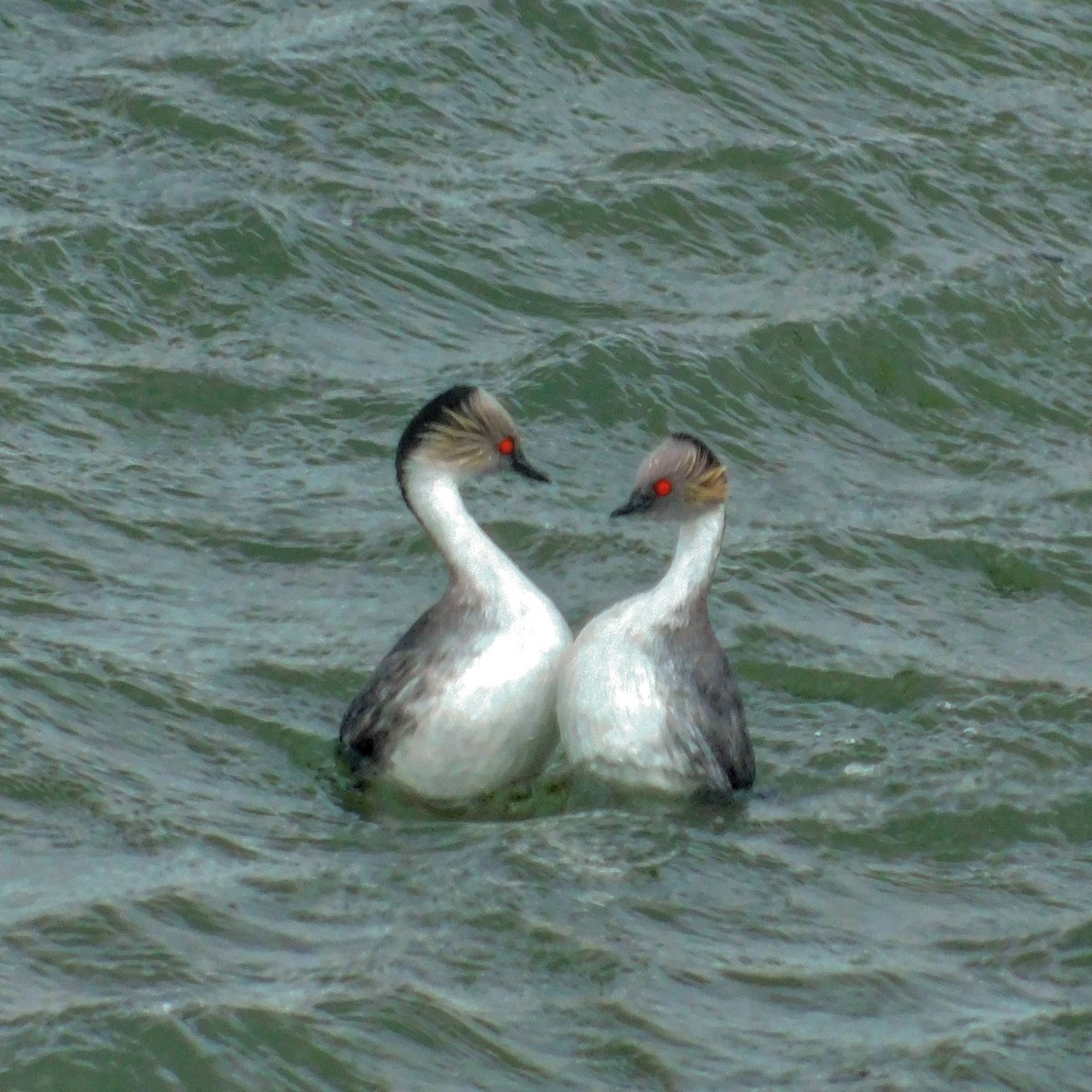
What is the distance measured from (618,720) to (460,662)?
2.46 feet

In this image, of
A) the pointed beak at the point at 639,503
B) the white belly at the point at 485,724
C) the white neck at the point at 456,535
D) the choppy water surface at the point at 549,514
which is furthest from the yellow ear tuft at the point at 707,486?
the choppy water surface at the point at 549,514

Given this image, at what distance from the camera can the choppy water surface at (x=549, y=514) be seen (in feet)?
27.7

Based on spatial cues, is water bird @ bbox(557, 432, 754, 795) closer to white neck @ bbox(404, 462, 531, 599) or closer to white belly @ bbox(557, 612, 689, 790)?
white belly @ bbox(557, 612, 689, 790)

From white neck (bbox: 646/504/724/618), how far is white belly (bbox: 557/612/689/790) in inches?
15.2

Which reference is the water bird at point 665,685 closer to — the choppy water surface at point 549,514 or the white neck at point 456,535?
the choppy water surface at point 549,514

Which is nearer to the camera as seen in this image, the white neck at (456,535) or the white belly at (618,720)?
the white belly at (618,720)

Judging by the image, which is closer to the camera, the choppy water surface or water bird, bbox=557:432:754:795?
the choppy water surface

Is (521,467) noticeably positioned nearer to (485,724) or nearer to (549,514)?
(485,724)

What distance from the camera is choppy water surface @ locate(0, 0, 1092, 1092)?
844cm

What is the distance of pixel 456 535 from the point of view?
10734mm

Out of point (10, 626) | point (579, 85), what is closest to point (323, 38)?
point (579, 85)

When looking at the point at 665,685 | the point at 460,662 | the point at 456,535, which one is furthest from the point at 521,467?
the point at 665,685

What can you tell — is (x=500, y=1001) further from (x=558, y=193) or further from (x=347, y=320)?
(x=558, y=193)

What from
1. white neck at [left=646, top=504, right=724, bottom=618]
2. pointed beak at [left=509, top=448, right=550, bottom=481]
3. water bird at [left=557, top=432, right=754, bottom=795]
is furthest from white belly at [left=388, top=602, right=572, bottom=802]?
pointed beak at [left=509, top=448, right=550, bottom=481]
